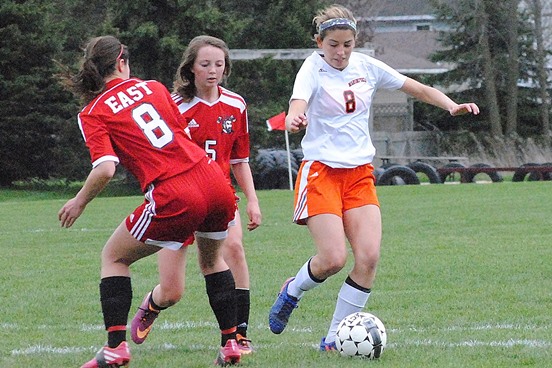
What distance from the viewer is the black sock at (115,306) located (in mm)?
5242

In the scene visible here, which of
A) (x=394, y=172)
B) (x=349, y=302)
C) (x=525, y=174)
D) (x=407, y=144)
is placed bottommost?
(x=407, y=144)

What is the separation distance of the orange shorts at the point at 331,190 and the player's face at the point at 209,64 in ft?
2.38

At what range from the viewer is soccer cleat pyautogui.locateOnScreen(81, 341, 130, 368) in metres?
5.20

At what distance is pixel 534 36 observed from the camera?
1747 inches

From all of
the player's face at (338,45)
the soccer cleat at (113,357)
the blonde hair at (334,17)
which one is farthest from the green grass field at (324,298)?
the blonde hair at (334,17)

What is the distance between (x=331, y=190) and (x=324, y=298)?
2523 millimetres

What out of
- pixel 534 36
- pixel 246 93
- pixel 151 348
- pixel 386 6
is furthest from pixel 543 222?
pixel 386 6

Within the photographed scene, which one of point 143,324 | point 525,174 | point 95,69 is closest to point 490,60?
point 525,174

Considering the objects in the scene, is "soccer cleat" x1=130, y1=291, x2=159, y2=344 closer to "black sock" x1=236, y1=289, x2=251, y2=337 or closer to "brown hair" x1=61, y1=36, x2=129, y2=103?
"black sock" x1=236, y1=289, x2=251, y2=337

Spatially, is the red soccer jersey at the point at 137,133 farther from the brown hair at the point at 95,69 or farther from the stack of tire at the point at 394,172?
the stack of tire at the point at 394,172

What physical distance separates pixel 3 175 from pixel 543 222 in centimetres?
2068

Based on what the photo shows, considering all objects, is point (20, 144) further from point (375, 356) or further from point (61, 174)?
point (375, 356)

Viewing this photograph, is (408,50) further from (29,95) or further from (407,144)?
(29,95)

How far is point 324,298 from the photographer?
8406 millimetres
